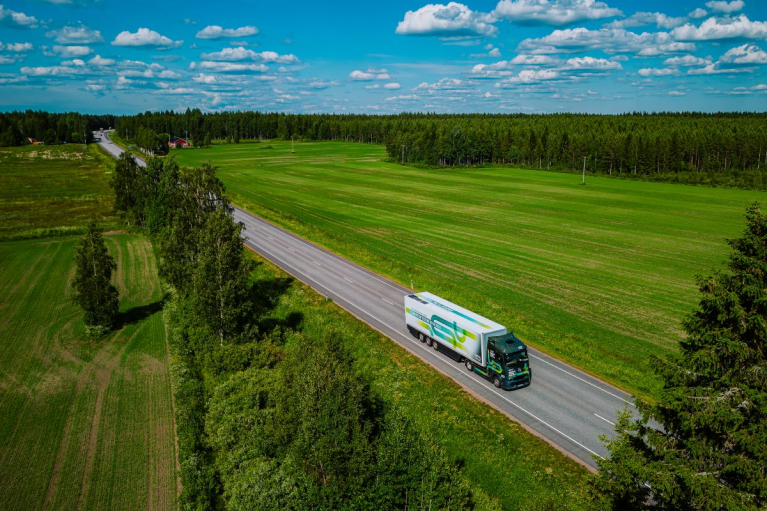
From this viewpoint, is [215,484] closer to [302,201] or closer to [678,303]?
[678,303]

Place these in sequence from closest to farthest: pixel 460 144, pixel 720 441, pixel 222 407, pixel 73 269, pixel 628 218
A: pixel 720 441
pixel 222 407
pixel 73 269
pixel 628 218
pixel 460 144

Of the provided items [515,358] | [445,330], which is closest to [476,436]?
[515,358]

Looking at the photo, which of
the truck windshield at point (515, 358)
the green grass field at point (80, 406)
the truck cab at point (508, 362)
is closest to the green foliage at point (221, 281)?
the green grass field at point (80, 406)

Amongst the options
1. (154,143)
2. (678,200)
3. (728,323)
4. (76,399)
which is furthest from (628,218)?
(154,143)

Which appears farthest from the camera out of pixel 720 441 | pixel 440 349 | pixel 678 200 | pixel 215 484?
pixel 678 200

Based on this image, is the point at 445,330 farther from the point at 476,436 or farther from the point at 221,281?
the point at 221,281

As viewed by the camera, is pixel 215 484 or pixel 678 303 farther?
pixel 678 303

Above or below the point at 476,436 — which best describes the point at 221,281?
above
